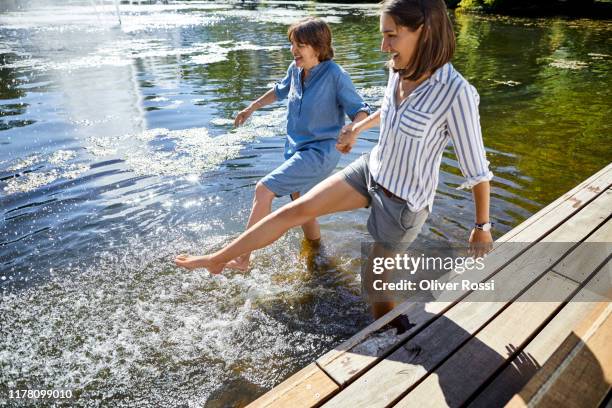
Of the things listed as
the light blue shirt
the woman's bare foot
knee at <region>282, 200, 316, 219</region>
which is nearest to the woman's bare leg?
knee at <region>282, 200, 316, 219</region>

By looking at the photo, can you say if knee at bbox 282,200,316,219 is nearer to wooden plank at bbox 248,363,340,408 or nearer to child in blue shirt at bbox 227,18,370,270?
child in blue shirt at bbox 227,18,370,270

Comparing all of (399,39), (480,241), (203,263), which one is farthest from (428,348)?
(399,39)

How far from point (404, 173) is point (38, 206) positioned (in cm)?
502

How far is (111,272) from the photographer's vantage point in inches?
164

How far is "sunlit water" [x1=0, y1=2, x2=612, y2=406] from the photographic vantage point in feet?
10.4

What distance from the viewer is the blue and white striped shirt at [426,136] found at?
2107 millimetres

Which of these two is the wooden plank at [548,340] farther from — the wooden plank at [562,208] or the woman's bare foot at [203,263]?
the woman's bare foot at [203,263]

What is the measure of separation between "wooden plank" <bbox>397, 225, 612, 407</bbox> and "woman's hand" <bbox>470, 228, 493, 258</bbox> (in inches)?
20.5

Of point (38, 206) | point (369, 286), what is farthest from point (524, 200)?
point (38, 206)

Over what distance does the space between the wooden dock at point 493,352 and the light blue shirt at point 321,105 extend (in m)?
1.55

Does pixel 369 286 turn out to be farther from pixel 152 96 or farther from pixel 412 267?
pixel 152 96

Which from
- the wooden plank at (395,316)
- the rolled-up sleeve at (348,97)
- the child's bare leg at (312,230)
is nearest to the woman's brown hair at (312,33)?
the rolled-up sleeve at (348,97)

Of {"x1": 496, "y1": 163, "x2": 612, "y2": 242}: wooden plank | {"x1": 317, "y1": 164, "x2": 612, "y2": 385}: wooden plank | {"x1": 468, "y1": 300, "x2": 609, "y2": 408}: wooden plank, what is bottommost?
{"x1": 468, "y1": 300, "x2": 609, "y2": 408}: wooden plank

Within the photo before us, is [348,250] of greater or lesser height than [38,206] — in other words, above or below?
below
